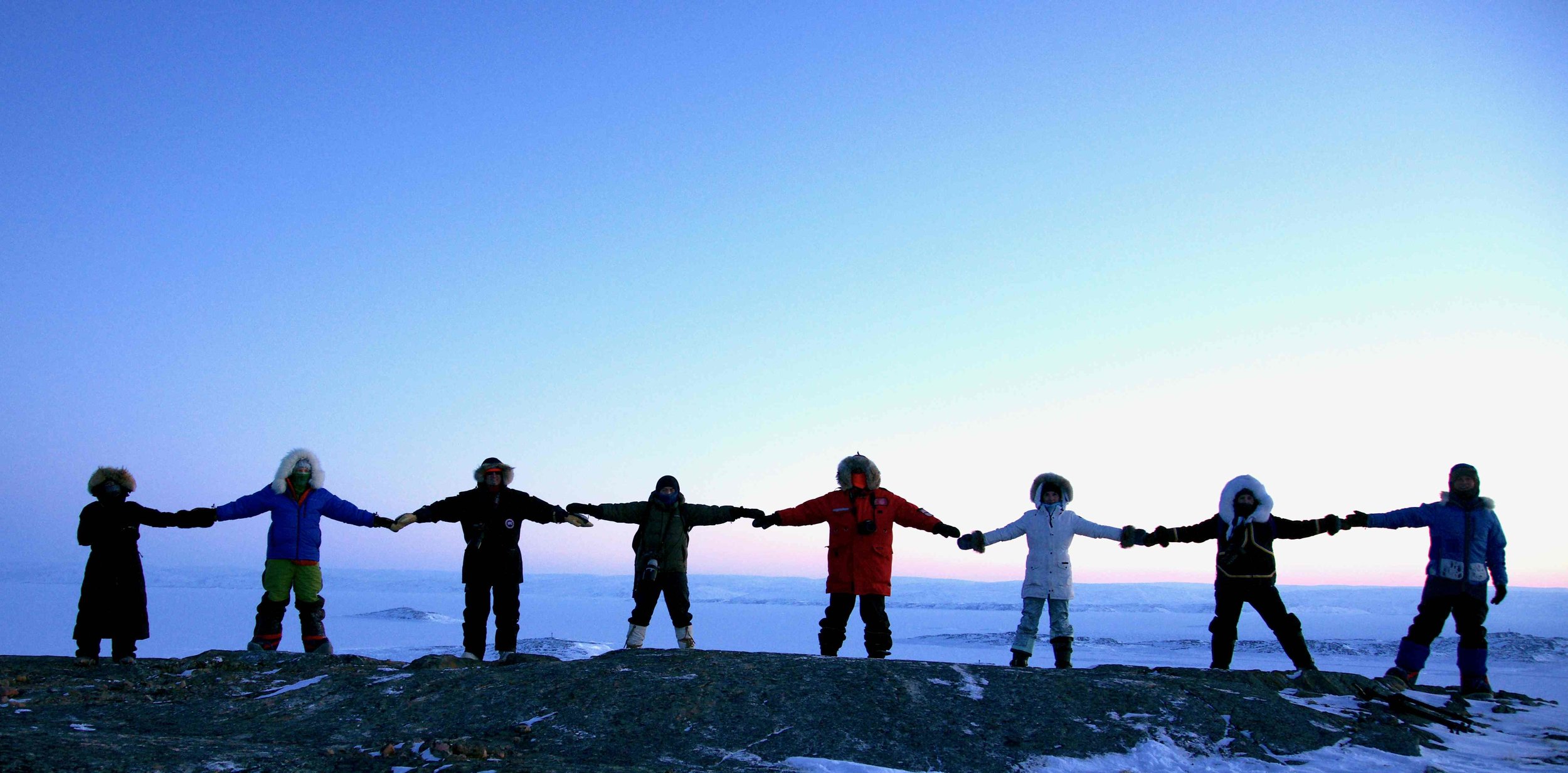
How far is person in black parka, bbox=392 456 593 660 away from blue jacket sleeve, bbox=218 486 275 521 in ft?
4.42

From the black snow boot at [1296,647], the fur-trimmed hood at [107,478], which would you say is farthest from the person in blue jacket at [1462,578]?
the fur-trimmed hood at [107,478]

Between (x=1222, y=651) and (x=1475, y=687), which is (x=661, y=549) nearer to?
(x=1222, y=651)

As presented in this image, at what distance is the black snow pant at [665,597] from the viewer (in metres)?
9.56

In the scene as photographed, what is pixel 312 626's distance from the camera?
32.1 ft

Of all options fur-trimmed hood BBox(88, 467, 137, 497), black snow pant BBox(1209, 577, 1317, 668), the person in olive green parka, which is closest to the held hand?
black snow pant BBox(1209, 577, 1317, 668)

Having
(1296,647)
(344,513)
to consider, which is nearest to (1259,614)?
(1296,647)

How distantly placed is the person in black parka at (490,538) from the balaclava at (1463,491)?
28.5 feet

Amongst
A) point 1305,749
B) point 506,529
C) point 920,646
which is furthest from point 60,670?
point 920,646

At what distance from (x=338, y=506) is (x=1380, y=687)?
32.1 ft

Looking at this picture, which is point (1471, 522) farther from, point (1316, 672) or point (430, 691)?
point (430, 691)

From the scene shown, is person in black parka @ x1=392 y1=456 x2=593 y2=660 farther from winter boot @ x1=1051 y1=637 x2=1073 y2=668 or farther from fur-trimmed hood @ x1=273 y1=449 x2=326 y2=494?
winter boot @ x1=1051 y1=637 x2=1073 y2=668

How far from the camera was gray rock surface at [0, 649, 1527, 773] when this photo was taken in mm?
5672

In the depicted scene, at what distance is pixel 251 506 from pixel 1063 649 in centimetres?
810

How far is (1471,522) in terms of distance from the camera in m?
8.96
